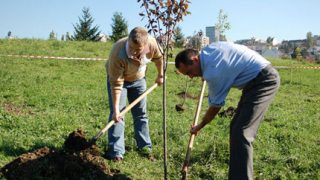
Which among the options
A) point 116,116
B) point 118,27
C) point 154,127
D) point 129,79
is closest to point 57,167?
point 116,116

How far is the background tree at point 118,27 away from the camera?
30.4m

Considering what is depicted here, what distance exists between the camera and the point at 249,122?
269 cm

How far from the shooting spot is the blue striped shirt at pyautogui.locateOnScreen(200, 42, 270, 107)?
2631mm

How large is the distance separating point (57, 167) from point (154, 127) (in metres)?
2.27

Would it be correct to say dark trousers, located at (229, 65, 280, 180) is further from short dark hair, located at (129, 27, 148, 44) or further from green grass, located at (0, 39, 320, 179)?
short dark hair, located at (129, 27, 148, 44)

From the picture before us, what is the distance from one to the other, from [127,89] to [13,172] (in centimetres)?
184

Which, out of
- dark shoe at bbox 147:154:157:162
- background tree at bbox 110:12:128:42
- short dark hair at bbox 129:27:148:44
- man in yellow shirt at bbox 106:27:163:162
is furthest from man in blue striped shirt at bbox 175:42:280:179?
background tree at bbox 110:12:128:42

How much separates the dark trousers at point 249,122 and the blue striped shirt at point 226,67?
11 centimetres

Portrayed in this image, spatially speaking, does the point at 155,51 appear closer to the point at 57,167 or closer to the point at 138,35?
the point at 138,35

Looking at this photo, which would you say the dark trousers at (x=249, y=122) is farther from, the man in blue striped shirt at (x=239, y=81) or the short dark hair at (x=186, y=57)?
the short dark hair at (x=186, y=57)

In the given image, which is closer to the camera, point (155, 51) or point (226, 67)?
point (226, 67)

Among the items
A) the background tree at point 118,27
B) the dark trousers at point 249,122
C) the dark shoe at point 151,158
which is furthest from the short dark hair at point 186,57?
the background tree at point 118,27

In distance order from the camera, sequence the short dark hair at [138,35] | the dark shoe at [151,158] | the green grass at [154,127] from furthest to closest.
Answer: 1. the dark shoe at [151,158]
2. the green grass at [154,127]
3. the short dark hair at [138,35]

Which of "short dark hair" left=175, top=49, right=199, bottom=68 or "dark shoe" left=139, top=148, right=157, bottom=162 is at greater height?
"short dark hair" left=175, top=49, right=199, bottom=68
